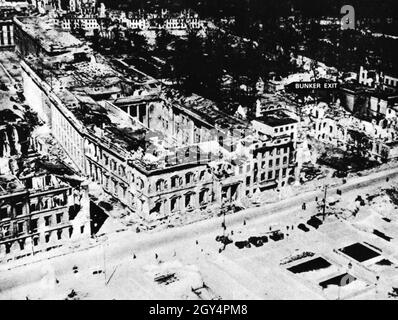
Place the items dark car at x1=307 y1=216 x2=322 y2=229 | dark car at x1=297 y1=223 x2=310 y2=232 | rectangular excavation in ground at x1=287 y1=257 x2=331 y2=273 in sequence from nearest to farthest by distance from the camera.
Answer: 1. rectangular excavation in ground at x1=287 y1=257 x2=331 y2=273
2. dark car at x1=297 y1=223 x2=310 y2=232
3. dark car at x1=307 y1=216 x2=322 y2=229

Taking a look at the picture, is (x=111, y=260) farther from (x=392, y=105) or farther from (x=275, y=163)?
(x=392, y=105)

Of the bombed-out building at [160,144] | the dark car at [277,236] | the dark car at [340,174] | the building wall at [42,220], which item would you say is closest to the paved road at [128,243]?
the building wall at [42,220]

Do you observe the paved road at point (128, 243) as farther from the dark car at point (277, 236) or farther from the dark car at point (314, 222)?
the dark car at point (277, 236)

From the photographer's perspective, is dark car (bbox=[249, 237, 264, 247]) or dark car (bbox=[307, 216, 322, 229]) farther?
dark car (bbox=[307, 216, 322, 229])

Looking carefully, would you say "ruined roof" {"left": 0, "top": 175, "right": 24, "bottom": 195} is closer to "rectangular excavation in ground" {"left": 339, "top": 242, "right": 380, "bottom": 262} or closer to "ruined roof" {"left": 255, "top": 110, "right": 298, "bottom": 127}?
"rectangular excavation in ground" {"left": 339, "top": 242, "right": 380, "bottom": 262}

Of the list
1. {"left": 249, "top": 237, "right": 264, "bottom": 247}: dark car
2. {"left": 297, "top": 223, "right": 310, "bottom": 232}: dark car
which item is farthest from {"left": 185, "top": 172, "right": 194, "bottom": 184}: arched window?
{"left": 297, "top": 223, "right": 310, "bottom": 232}: dark car

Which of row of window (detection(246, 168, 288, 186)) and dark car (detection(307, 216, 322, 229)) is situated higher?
row of window (detection(246, 168, 288, 186))
